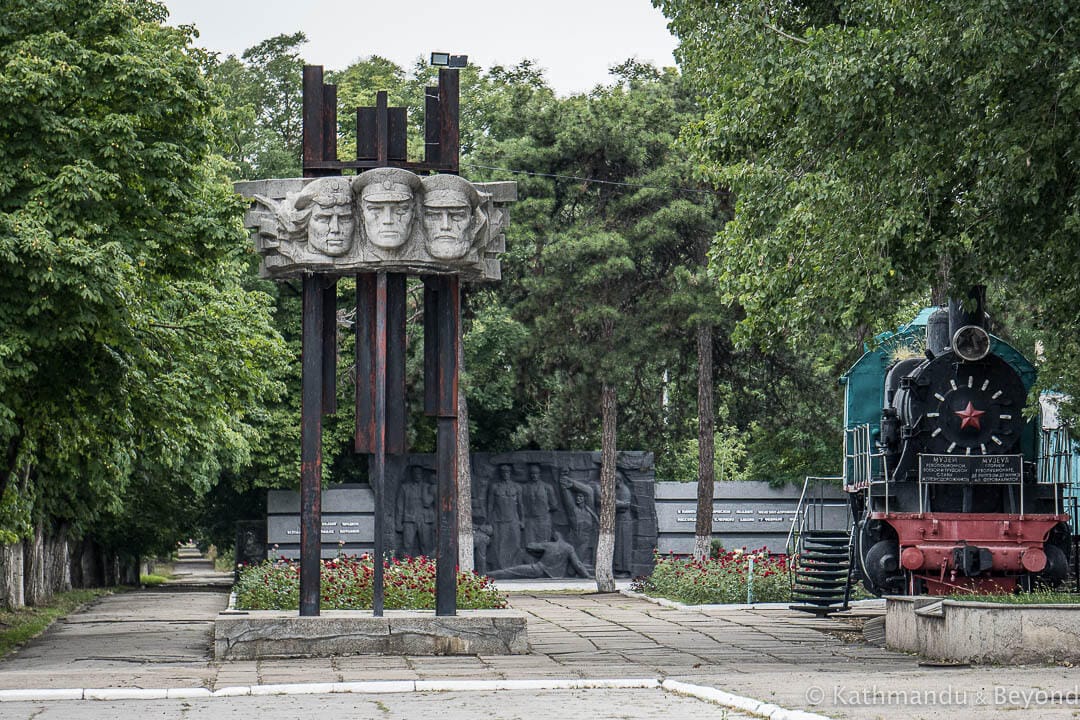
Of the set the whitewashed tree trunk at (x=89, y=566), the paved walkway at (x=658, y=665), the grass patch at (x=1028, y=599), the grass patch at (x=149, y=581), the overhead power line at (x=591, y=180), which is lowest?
the grass patch at (x=149, y=581)

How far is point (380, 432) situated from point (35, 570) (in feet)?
59.5

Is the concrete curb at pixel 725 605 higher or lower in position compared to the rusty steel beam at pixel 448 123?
lower

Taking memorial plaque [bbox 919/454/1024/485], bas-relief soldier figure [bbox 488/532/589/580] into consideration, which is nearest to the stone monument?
memorial plaque [bbox 919/454/1024/485]

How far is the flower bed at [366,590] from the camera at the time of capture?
18.0 meters

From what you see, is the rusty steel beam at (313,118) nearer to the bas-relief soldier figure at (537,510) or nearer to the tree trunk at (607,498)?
the tree trunk at (607,498)

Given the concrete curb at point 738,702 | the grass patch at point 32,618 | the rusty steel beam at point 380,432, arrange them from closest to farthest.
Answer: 1. the concrete curb at point 738,702
2. the rusty steel beam at point 380,432
3. the grass patch at point 32,618

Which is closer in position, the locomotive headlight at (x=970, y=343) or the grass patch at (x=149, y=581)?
the locomotive headlight at (x=970, y=343)

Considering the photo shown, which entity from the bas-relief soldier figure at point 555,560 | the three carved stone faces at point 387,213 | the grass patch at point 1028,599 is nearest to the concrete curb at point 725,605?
the grass patch at point 1028,599

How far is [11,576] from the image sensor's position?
1070 inches

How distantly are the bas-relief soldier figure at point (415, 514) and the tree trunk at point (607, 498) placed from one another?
5012 mm

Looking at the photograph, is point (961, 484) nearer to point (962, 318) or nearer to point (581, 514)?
point (962, 318)

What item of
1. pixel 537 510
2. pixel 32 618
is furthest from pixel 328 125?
pixel 537 510

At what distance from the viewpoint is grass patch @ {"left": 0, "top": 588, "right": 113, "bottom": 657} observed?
19.9 metres

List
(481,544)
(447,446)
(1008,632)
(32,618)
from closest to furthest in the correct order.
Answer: (1008,632), (447,446), (32,618), (481,544)
